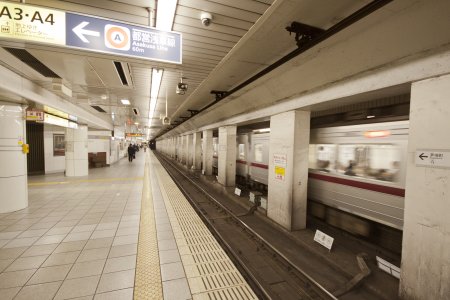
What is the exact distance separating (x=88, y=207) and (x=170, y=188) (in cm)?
312

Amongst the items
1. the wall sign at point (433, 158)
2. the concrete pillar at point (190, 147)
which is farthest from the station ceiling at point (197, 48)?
the concrete pillar at point (190, 147)

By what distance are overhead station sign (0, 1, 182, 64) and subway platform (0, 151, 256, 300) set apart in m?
3.14

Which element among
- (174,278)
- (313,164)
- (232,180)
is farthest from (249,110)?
(174,278)

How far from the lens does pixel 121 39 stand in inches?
107

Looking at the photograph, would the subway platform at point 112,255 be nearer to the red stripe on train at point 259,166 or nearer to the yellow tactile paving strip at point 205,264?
the yellow tactile paving strip at point 205,264

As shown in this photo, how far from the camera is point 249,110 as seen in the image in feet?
22.9

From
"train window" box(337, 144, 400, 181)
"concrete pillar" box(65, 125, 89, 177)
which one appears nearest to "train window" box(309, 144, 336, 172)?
"train window" box(337, 144, 400, 181)

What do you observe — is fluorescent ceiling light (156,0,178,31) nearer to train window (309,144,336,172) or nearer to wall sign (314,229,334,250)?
train window (309,144,336,172)

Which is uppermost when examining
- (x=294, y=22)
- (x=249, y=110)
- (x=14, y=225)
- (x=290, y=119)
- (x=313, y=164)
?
(x=294, y=22)

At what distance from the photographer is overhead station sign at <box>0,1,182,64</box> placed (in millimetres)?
2312

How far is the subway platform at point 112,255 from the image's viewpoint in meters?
2.83

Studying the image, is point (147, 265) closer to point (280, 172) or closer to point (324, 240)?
point (324, 240)

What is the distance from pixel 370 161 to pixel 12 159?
352 inches

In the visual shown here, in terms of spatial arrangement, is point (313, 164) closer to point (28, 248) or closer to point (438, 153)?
point (438, 153)
